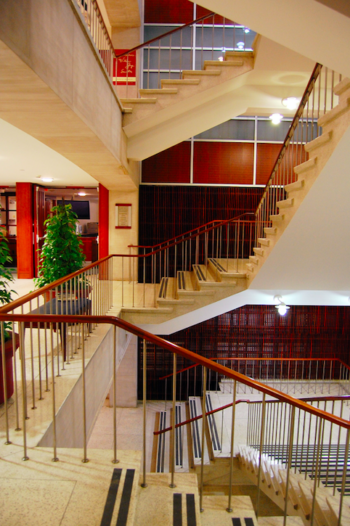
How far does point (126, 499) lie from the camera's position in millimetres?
1893

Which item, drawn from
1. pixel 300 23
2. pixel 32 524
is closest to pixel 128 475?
pixel 32 524

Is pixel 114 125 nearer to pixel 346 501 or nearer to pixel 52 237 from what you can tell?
pixel 52 237

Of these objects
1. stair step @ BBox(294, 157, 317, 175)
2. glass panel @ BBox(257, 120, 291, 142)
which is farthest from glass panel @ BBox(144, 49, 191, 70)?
stair step @ BBox(294, 157, 317, 175)

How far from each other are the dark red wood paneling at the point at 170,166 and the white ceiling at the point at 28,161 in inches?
63.3

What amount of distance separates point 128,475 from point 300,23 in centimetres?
288

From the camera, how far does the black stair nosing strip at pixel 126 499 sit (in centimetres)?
177

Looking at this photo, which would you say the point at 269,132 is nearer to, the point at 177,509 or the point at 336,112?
the point at 336,112

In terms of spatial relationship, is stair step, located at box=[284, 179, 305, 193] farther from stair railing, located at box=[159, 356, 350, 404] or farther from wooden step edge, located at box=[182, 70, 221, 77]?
stair railing, located at box=[159, 356, 350, 404]

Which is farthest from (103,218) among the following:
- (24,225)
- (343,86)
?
(343,86)

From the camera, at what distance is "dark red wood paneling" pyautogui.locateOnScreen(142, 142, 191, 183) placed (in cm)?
797

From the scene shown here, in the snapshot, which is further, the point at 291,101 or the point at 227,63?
the point at 291,101

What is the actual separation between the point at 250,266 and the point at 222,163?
3359 mm

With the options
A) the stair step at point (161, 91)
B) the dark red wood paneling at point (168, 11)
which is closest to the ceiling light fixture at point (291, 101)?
the stair step at point (161, 91)

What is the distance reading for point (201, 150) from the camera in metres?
8.00
